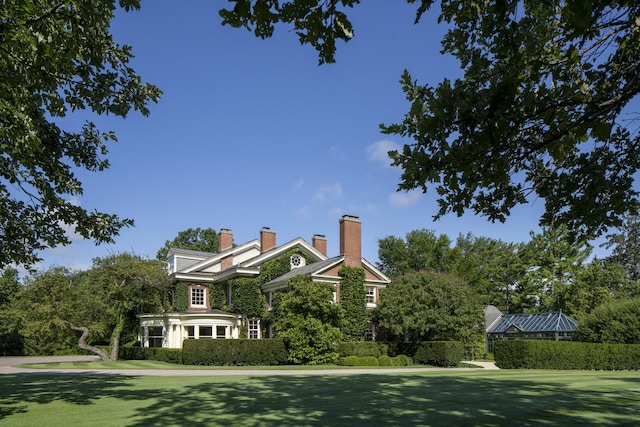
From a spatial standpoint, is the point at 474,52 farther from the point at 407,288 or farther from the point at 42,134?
the point at 407,288

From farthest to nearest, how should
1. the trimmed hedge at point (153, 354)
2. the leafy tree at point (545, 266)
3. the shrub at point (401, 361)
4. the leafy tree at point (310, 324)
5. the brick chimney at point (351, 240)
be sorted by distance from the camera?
the leafy tree at point (545, 266) → the brick chimney at point (351, 240) → the shrub at point (401, 361) → the trimmed hedge at point (153, 354) → the leafy tree at point (310, 324)

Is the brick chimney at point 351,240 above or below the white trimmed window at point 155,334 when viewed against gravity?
above

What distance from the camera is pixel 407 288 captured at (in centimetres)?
3447

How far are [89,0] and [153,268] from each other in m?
30.3

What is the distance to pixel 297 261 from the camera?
1537 inches

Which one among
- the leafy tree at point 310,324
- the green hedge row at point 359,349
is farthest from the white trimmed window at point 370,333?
the leafy tree at point 310,324

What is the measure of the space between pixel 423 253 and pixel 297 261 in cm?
2392

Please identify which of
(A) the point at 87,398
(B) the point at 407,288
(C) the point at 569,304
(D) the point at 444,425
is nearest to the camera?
(D) the point at 444,425

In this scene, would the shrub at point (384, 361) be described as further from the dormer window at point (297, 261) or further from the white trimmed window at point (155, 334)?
the white trimmed window at point (155, 334)

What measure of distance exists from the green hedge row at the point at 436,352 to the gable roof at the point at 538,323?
9965 millimetres

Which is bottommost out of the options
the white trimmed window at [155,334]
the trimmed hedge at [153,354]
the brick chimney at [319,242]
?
the trimmed hedge at [153,354]

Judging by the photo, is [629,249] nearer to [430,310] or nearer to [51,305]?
[430,310]

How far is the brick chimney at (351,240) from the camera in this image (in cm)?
3547

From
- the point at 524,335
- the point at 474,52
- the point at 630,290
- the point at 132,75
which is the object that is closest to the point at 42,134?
the point at 132,75
